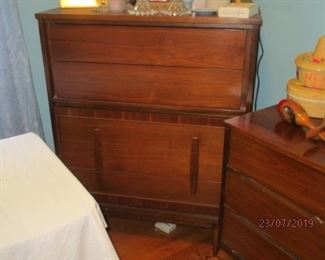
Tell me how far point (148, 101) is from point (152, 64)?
159mm

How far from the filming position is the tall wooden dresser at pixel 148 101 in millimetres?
1442

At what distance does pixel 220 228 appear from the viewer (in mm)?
1582

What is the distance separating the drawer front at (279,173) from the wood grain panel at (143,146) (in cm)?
21

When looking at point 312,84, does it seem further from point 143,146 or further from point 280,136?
point 143,146

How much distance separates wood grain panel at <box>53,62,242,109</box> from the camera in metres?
1.48

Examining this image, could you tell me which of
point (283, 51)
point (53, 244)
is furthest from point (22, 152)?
point (283, 51)

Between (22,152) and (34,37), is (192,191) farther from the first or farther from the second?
(34,37)

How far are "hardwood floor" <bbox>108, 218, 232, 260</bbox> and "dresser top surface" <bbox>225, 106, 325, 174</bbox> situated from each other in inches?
28.8

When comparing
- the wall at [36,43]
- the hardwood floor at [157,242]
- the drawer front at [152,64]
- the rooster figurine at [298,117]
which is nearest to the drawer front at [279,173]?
the rooster figurine at [298,117]

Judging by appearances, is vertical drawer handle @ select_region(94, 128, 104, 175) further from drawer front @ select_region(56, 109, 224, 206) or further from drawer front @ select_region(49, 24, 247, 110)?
drawer front @ select_region(49, 24, 247, 110)

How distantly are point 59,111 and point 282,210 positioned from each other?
40.8 inches

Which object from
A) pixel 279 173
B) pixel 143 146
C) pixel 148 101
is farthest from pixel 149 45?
pixel 279 173
